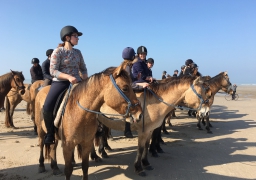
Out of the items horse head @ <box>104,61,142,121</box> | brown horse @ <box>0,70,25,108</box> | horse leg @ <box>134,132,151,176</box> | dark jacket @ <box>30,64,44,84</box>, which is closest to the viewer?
horse head @ <box>104,61,142,121</box>

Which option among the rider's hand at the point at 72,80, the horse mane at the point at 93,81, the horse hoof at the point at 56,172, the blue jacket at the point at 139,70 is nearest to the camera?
the horse mane at the point at 93,81

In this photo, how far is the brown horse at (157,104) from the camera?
4758 mm

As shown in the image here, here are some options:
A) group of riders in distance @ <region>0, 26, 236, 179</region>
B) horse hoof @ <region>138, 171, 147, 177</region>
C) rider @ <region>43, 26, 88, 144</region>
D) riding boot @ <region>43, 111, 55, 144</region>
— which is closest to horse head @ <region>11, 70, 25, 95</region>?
group of riders in distance @ <region>0, 26, 236, 179</region>

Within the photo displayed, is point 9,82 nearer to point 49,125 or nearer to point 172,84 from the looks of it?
point 49,125

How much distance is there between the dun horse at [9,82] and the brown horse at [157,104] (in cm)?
456

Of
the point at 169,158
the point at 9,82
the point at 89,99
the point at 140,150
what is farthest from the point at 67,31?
the point at 9,82

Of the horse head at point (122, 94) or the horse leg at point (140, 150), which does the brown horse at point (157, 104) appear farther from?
the horse head at point (122, 94)

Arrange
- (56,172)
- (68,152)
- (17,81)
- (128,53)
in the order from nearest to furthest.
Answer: (68,152) < (56,172) < (128,53) < (17,81)

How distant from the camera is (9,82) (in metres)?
7.62

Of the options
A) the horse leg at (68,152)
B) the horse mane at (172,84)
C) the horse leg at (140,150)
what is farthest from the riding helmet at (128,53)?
the horse leg at (68,152)

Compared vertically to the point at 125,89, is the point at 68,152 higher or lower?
lower

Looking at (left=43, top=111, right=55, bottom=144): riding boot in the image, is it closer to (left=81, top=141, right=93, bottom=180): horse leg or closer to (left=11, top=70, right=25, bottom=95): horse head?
(left=81, top=141, right=93, bottom=180): horse leg

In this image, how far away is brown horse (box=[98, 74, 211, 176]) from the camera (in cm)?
476

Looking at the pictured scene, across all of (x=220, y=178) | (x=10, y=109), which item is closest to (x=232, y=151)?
(x=220, y=178)
